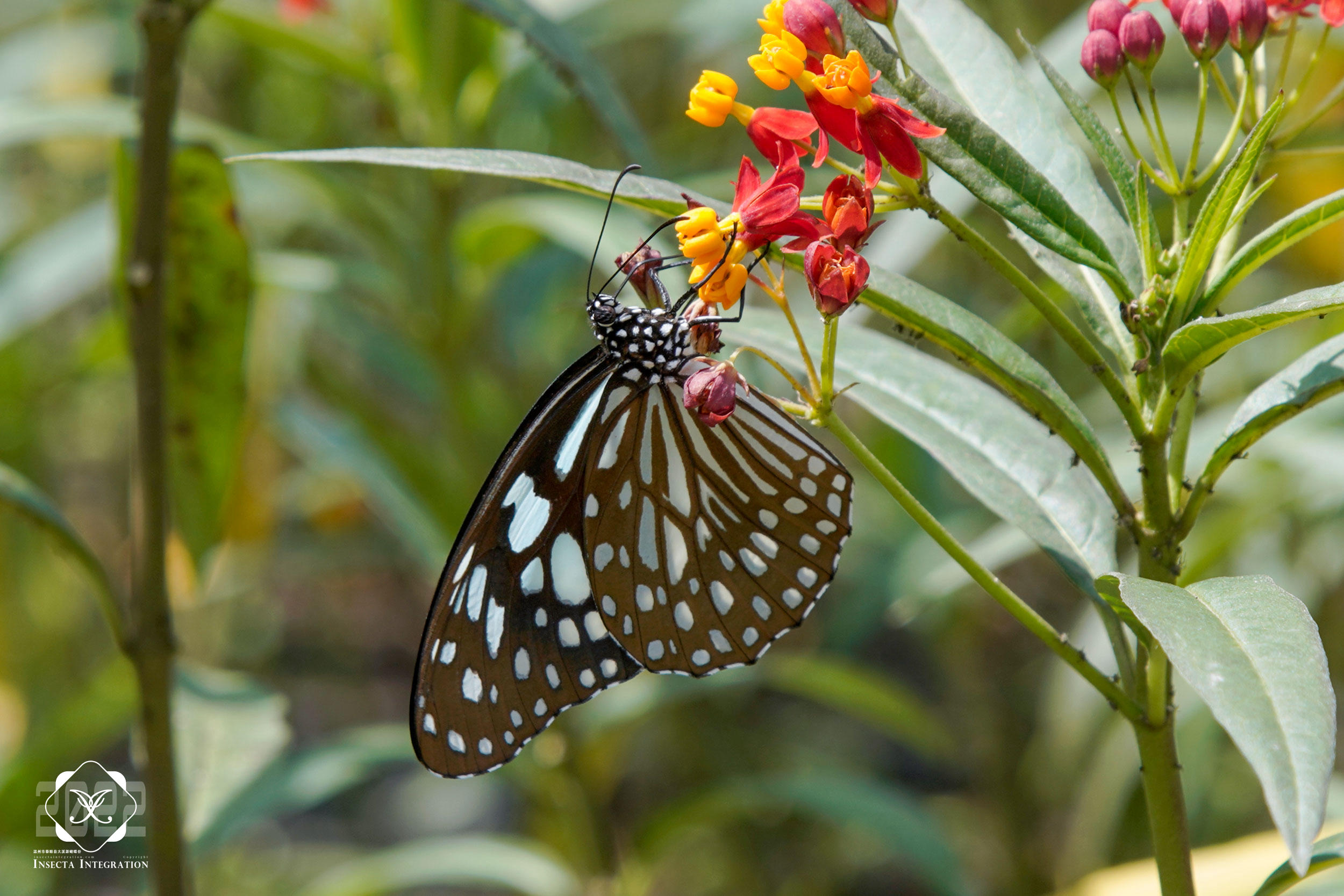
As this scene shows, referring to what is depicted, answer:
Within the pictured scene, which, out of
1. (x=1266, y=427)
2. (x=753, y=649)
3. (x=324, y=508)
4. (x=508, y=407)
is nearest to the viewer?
(x=1266, y=427)

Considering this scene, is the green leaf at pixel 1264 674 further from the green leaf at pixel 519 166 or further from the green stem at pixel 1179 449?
the green leaf at pixel 519 166

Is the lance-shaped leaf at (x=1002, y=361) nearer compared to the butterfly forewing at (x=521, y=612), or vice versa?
the lance-shaped leaf at (x=1002, y=361)

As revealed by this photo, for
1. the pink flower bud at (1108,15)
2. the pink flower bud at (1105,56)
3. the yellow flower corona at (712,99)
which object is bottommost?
the pink flower bud at (1105,56)

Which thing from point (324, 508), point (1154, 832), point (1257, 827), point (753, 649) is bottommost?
point (1257, 827)

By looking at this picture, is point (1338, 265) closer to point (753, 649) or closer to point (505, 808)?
point (753, 649)

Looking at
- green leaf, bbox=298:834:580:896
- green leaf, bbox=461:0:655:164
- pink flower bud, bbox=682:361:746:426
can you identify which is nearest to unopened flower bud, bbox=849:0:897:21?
pink flower bud, bbox=682:361:746:426

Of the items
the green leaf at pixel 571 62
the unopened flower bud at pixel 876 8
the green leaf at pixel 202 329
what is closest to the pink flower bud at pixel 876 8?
the unopened flower bud at pixel 876 8

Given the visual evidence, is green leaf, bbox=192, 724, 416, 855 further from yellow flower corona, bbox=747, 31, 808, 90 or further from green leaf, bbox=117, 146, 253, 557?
yellow flower corona, bbox=747, 31, 808, 90

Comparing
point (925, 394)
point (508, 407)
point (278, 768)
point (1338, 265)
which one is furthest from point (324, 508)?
point (1338, 265)
